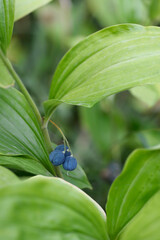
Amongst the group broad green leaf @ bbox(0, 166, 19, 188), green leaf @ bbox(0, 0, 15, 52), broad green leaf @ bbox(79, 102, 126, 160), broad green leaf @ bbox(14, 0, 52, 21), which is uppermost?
green leaf @ bbox(0, 0, 15, 52)

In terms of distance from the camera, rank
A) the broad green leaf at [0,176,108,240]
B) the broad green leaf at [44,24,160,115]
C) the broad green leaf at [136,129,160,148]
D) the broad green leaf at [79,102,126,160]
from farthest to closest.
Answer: the broad green leaf at [79,102,126,160], the broad green leaf at [136,129,160,148], the broad green leaf at [44,24,160,115], the broad green leaf at [0,176,108,240]

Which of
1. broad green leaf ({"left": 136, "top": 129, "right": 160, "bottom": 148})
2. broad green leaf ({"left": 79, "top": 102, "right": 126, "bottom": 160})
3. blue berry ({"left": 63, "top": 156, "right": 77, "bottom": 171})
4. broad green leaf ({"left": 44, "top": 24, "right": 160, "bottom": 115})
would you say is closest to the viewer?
broad green leaf ({"left": 44, "top": 24, "right": 160, "bottom": 115})

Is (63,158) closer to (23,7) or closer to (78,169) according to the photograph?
(78,169)

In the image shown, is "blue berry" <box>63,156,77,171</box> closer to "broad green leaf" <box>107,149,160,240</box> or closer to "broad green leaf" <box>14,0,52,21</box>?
"broad green leaf" <box>107,149,160,240</box>

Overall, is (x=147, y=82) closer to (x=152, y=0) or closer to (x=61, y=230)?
(x=61, y=230)

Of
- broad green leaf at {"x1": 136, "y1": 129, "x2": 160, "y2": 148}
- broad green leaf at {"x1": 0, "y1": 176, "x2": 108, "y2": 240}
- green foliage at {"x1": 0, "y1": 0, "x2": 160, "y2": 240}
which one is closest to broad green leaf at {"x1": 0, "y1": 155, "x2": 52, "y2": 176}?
green foliage at {"x1": 0, "y1": 0, "x2": 160, "y2": 240}

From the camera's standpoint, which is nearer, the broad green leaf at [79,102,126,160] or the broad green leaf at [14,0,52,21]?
the broad green leaf at [14,0,52,21]
